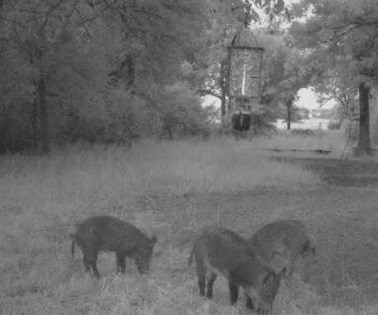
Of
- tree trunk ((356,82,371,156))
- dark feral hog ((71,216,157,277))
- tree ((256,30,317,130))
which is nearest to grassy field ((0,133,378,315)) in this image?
dark feral hog ((71,216,157,277))

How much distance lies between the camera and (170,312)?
6.64 m

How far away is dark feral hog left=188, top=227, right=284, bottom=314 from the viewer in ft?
21.4

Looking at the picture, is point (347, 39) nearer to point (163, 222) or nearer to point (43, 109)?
point (43, 109)

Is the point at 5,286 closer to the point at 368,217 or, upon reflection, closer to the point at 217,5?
the point at 217,5

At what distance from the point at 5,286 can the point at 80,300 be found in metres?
1.02

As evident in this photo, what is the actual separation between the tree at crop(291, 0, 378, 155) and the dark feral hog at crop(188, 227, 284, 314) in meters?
14.8

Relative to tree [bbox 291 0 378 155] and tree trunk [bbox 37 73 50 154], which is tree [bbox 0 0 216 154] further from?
tree [bbox 291 0 378 155]

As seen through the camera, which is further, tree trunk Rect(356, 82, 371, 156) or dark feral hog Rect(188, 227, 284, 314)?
tree trunk Rect(356, 82, 371, 156)

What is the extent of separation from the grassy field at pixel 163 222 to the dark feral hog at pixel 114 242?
195 millimetres

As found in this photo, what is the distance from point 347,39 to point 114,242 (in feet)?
59.4

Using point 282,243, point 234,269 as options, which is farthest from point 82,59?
point 234,269

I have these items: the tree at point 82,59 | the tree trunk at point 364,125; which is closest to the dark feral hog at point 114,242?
the tree at point 82,59

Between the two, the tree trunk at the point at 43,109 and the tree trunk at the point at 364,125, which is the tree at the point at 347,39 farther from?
the tree trunk at the point at 43,109

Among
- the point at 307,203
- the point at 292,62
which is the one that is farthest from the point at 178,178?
the point at 292,62
